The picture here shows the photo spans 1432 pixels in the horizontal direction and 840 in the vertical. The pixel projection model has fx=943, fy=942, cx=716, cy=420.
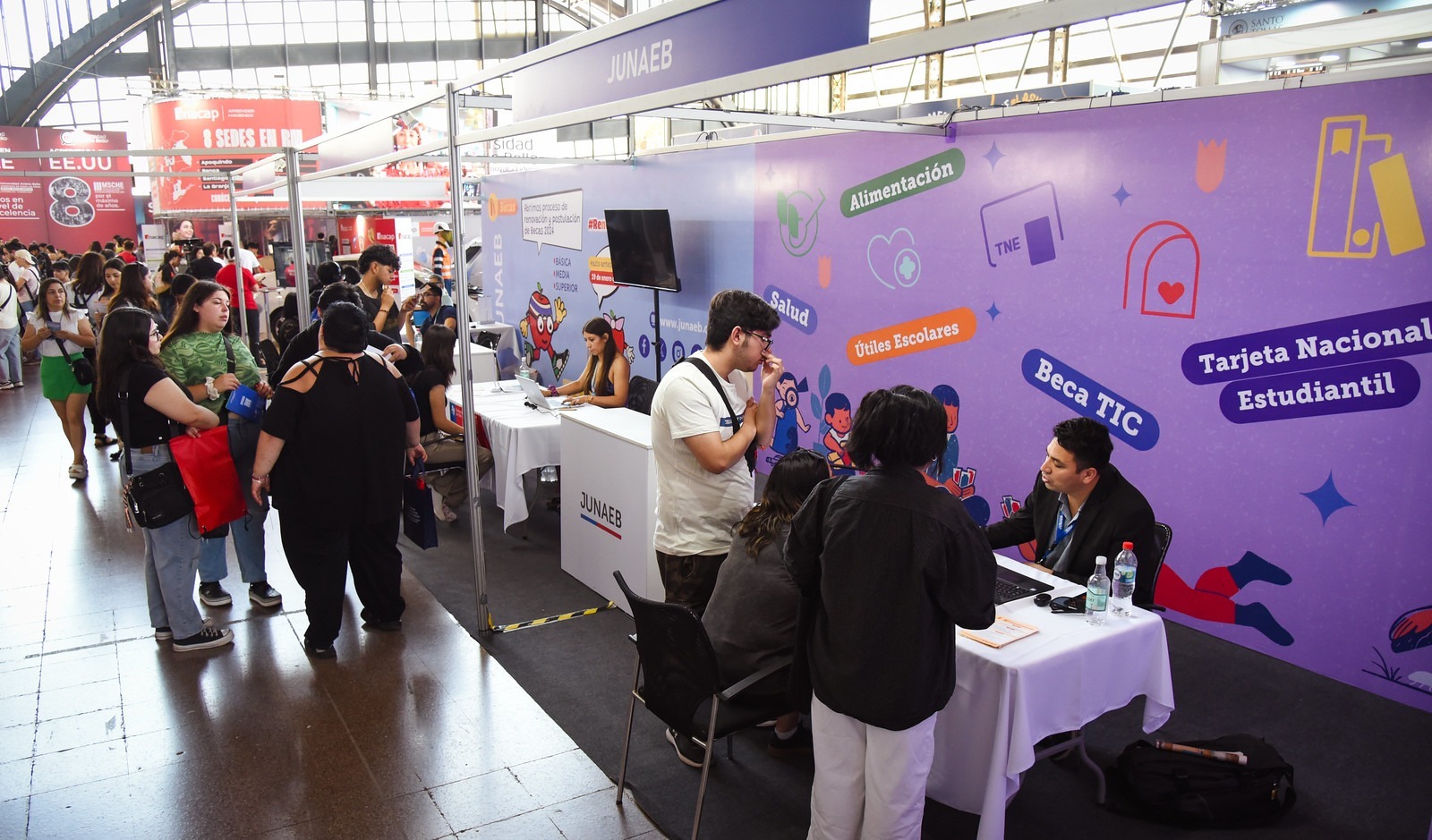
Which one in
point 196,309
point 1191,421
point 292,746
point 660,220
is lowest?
point 292,746

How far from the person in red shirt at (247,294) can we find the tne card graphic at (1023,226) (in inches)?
246

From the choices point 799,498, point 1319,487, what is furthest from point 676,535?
point 1319,487

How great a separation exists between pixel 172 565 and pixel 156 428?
1.89 ft

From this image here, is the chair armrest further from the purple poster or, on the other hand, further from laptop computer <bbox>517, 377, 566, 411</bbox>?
laptop computer <bbox>517, 377, 566, 411</bbox>

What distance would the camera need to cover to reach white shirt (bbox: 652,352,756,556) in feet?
10.0

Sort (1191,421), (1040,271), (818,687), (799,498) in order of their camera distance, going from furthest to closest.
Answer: (1040,271)
(1191,421)
(799,498)
(818,687)

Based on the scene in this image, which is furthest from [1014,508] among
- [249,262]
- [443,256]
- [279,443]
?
[443,256]

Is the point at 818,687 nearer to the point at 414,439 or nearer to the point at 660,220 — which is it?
the point at 414,439

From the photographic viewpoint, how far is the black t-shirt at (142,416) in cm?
360

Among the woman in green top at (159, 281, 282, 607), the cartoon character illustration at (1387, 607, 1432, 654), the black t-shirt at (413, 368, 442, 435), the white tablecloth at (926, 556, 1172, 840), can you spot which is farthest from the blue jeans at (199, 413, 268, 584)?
the cartoon character illustration at (1387, 607, 1432, 654)

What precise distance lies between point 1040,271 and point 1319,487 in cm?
156

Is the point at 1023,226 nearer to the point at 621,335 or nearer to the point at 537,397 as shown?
the point at 537,397

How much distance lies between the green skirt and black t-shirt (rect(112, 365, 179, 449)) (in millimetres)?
3313

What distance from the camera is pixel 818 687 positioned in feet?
7.29
